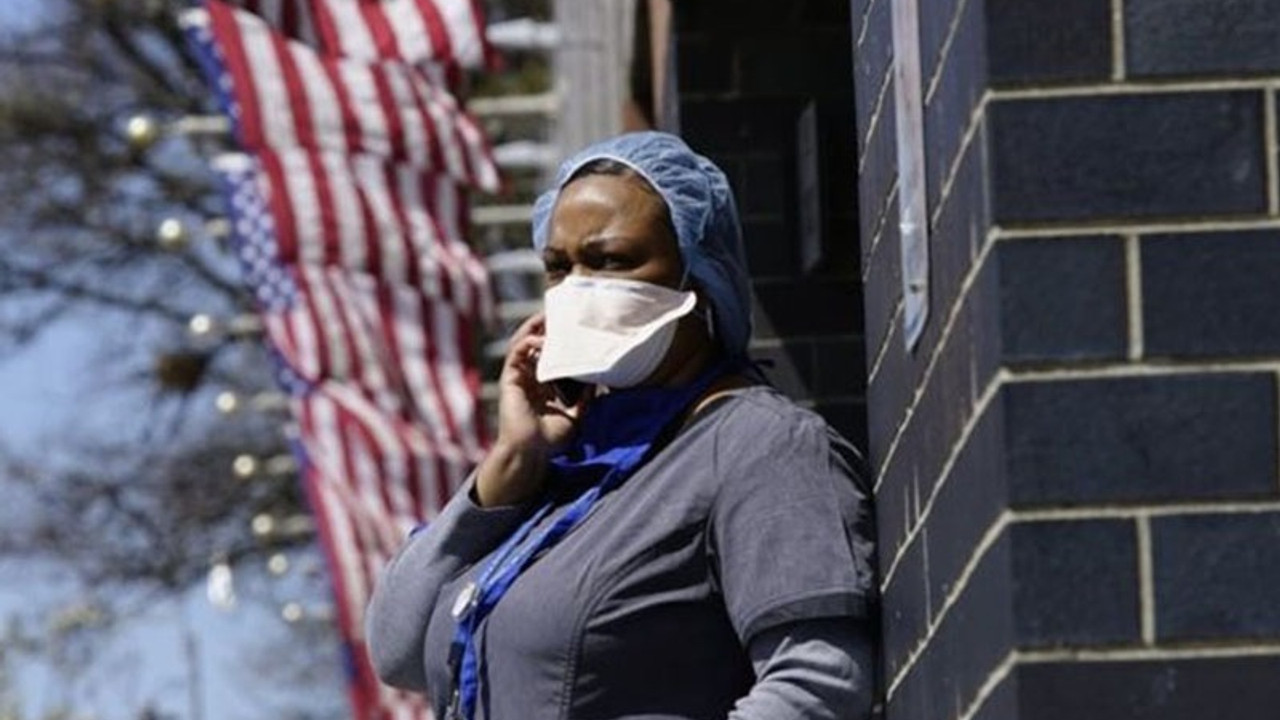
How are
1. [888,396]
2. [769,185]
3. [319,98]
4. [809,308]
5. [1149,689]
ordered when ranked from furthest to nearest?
[319,98]
[769,185]
[809,308]
[888,396]
[1149,689]

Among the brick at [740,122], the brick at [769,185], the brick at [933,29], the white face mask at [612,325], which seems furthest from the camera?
the brick at [740,122]

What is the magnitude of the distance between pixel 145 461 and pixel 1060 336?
27.7 meters

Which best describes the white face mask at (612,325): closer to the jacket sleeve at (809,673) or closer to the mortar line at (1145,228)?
the jacket sleeve at (809,673)

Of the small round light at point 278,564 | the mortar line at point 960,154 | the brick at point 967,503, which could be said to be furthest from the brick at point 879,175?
the small round light at point 278,564

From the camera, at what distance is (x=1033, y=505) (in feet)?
14.3

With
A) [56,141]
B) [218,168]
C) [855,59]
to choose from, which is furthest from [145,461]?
[855,59]

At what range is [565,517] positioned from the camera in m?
5.58

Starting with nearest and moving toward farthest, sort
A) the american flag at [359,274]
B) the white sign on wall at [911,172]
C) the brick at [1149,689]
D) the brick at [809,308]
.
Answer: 1. the brick at [1149,689]
2. the white sign on wall at [911,172]
3. the brick at [809,308]
4. the american flag at [359,274]

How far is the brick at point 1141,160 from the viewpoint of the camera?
14.4 ft

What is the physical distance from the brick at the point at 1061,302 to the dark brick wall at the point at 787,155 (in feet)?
12.9

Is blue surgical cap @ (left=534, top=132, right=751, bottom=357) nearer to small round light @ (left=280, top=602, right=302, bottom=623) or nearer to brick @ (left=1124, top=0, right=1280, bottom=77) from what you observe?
brick @ (left=1124, top=0, right=1280, bottom=77)

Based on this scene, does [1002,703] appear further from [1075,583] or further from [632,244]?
[632,244]

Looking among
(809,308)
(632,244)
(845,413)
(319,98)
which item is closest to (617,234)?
(632,244)

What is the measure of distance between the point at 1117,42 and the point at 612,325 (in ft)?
4.16
